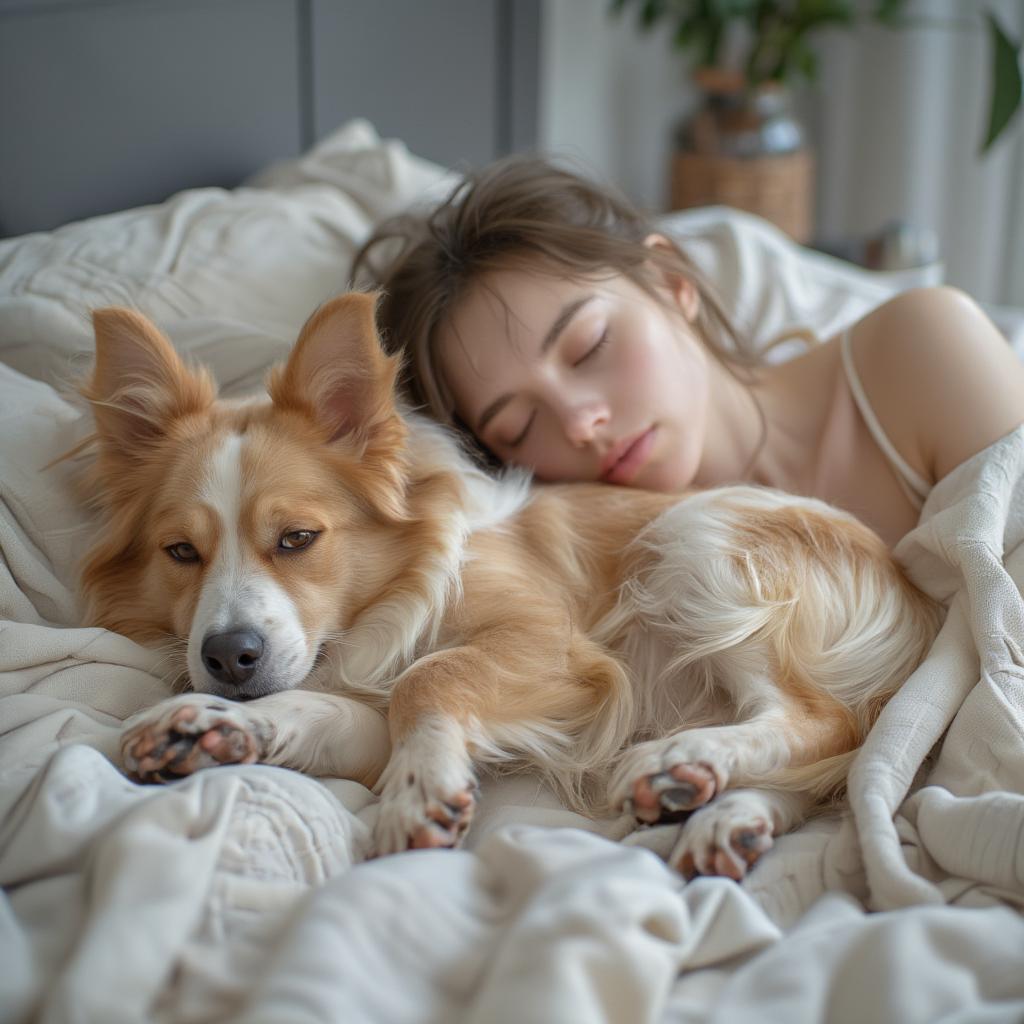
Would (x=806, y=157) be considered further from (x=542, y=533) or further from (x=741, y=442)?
(x=542, y=533)

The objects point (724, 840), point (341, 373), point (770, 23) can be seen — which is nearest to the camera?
point (724, 840)

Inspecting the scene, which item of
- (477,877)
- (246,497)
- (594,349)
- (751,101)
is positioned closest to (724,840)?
(477,877)

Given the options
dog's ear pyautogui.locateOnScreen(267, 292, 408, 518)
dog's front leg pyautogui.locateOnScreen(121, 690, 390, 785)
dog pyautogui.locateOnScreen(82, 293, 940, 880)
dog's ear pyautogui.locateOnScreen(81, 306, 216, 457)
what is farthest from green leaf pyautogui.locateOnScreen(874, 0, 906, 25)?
dog's front leg pyautogui.locateOnScreen(121, 690, 390, 785)

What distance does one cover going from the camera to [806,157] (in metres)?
4.64

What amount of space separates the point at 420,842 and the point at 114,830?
38 centimetres

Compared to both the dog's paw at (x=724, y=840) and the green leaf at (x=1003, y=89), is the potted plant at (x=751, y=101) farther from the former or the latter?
the dog's paw at (x=724, y=840)

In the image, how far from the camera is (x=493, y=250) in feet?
7.33

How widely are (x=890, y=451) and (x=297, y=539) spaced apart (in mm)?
1287

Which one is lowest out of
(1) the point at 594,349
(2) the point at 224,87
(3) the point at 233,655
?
(3) the point at 233,655

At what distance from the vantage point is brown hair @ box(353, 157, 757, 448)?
222cm

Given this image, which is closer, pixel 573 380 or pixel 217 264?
pixel 573 380

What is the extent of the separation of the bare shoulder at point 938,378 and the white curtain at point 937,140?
286 cm

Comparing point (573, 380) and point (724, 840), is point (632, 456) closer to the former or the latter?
point (573, 380)

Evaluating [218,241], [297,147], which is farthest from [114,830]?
[297,147]
